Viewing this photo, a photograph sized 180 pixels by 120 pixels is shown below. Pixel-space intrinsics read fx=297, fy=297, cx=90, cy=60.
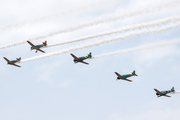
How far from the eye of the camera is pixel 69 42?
4097cm

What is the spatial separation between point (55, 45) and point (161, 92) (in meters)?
22.2

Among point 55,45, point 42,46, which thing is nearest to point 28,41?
point 42,46

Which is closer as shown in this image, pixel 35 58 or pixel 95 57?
pixel 95 57

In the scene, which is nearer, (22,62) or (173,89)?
(22,62)

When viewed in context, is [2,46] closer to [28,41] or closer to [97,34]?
[28,41]

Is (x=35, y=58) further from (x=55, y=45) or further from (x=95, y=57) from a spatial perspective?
(x=95, y=57)

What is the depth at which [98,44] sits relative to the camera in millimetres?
39406

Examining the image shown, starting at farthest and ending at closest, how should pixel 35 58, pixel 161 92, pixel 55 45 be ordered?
1. pixel 161 92
2. pixel 35 58
3. pixel 55 45

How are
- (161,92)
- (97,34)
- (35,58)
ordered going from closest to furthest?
(97,34) < (35,58) < (161,92)

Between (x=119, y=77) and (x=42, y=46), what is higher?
(x=42, y=46)

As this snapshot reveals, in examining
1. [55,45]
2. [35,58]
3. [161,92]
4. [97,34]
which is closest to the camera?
[97,34]

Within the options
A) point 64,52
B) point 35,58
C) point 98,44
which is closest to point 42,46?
point 35,58

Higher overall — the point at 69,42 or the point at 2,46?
the point at 2,46

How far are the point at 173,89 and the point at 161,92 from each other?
2.57 m
